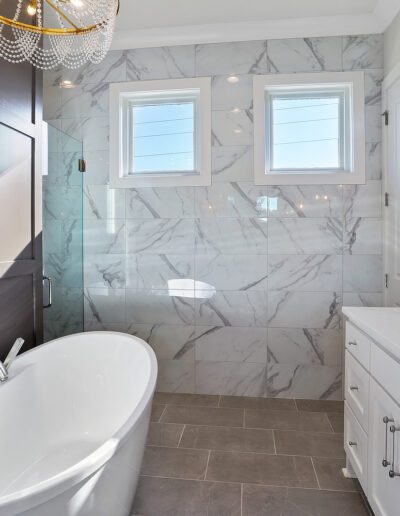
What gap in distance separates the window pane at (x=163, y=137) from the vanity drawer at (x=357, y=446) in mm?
2081

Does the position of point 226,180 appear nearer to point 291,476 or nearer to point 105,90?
point 105,90

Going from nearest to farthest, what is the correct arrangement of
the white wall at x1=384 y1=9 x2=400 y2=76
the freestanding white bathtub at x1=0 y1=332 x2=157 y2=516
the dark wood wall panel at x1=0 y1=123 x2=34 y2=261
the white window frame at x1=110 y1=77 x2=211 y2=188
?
the freestanding white bathtub at x1=0 y1=332 x2=157 y2=516
the dark wood wall panel at x1=0 y1=123 x2=34 y2=261
the white wall at x1=384 y1=9 x2=400 y2=76
the white window frame at x1=110 y1=77 x2=211 y2=188

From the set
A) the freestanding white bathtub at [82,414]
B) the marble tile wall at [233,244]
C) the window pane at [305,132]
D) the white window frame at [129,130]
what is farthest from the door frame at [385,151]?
the freestanding white bathtub at [82,414]

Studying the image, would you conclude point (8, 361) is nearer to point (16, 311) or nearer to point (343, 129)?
point (16, 311)

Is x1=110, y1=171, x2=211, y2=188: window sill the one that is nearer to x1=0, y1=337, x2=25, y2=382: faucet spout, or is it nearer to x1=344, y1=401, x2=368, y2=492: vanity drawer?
x1=0, y1=337, x2=25, y2=382: faucet spout

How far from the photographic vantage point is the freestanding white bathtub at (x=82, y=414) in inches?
45.1

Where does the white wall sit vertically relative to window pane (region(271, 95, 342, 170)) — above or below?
above

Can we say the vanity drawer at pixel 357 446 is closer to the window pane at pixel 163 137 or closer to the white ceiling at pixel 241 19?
the window pane at pixel 163 137

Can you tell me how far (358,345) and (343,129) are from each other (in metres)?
1.84

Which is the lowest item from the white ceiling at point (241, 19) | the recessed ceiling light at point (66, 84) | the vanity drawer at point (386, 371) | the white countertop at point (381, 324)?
the vanity drawer at point (386, 371)

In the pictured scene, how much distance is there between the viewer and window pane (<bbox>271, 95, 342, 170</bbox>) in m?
2.71

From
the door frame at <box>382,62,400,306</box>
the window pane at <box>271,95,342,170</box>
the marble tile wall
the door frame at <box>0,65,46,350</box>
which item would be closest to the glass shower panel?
the marble tile wall

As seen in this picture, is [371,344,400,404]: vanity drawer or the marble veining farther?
the marble veining

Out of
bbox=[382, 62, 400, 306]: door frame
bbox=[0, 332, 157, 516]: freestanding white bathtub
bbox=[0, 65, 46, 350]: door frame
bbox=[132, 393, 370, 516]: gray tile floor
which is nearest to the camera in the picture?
bbox=[0, 332, 157, 516]: freestanding white bathtub
